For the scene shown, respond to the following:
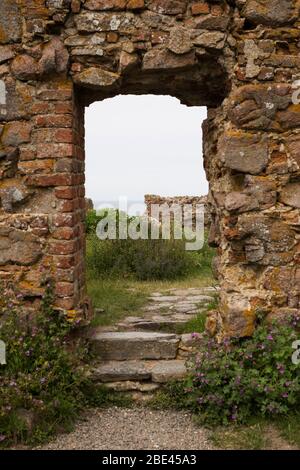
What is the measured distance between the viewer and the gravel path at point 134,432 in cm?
367

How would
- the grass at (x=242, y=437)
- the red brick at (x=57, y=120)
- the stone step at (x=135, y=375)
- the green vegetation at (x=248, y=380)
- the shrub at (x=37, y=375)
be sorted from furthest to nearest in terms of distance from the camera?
the stone step at (x=135, y=375) < the red brick at (x=57, y=120) < the green vegetation at (x=248, y=380) < the shrub at (x=37, y=375) < the grass at (x=242, y=437)

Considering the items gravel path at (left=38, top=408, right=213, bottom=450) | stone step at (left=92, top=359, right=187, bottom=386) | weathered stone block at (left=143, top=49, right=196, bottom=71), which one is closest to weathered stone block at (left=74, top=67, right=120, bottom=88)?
weathered stone block at (left=143, top=49, right=196, bottom=71)

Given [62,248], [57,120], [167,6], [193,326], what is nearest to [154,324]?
[193,326]

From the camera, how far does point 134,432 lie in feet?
12.7

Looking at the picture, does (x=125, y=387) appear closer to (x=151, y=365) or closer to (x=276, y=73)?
(x=151, y=365)

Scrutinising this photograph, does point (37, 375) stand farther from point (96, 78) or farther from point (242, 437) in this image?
point (96, 78)

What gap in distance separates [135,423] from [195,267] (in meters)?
5.08

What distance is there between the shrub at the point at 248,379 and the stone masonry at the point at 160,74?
0.63 feet

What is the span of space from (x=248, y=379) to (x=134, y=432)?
905 mm

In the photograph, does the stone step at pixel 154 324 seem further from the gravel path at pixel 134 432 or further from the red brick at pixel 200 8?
the red brick at pixel 200 8

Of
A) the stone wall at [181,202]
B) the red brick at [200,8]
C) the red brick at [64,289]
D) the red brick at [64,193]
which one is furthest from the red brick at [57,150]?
the stone wall at [181,202]

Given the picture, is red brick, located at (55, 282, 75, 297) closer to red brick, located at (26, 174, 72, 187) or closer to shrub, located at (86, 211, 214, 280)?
red brick, located at (26, 174, 72, 187)

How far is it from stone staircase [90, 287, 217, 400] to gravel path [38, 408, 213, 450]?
271 mm

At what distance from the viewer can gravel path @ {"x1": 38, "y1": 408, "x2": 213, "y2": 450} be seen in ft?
12.0
